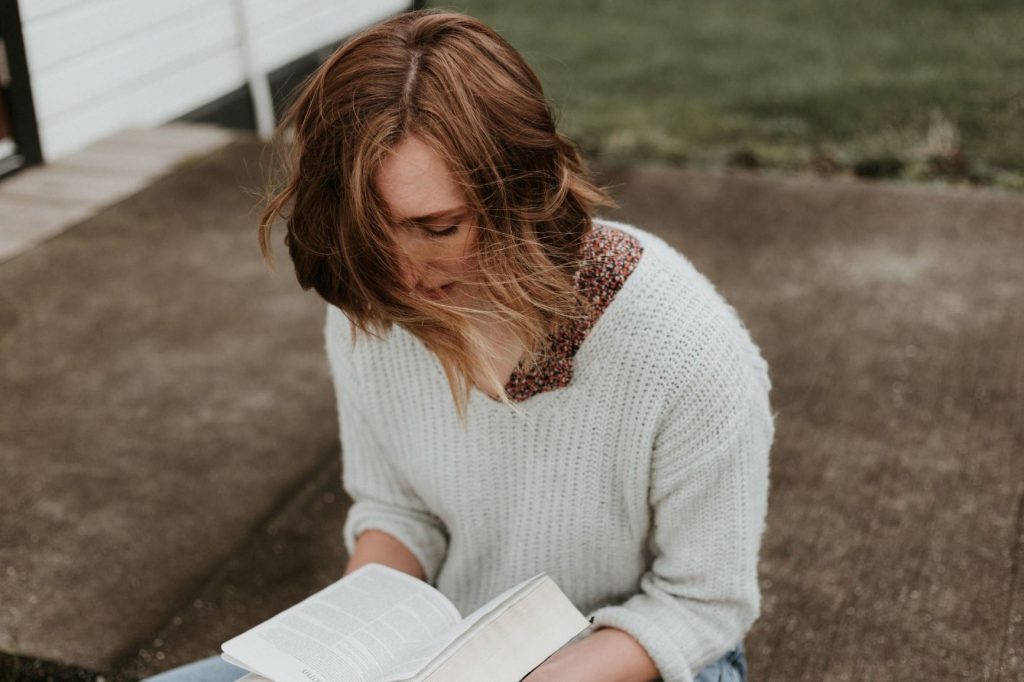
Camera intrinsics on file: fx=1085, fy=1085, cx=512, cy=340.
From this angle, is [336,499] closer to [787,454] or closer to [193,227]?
[787,454]

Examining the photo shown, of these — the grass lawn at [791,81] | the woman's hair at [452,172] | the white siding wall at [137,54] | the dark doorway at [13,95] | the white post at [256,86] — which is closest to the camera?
the woman's hair at [452,172]

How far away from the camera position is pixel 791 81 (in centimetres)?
588

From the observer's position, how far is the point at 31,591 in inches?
85.4

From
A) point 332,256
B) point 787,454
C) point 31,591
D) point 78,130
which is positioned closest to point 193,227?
point 78,130

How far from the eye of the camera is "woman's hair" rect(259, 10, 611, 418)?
3.84 ft

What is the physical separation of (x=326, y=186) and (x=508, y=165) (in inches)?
8.4

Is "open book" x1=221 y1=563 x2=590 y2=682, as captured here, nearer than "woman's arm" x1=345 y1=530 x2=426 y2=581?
Yes

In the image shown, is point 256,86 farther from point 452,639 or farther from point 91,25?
point 452,639

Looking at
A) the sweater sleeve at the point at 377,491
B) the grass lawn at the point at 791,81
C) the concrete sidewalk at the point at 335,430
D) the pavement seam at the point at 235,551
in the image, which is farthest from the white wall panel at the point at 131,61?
the sweater sleeve at the point at 377,491

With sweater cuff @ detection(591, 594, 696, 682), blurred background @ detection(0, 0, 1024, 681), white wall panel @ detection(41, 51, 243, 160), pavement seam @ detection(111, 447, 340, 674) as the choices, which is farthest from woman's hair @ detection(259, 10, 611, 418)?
white wall panel @ detection(41, 51, 243, 160)

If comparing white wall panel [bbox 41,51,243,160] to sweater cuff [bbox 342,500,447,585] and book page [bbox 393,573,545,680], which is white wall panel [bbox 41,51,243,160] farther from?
book page [bbox 393,573,545,680]

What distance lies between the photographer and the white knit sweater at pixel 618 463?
132 cm

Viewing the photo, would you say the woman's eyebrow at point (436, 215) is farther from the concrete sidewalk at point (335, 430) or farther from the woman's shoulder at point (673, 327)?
the concrete sidewalk at point (335, 430)

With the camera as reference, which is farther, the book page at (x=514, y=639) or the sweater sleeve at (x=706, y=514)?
the sweater sleeve at (x=706, y=514)
